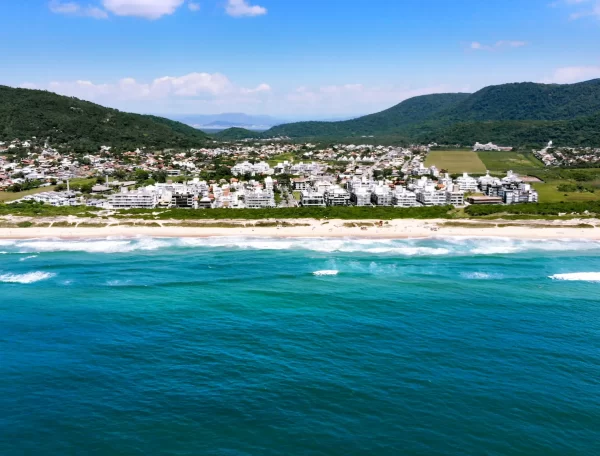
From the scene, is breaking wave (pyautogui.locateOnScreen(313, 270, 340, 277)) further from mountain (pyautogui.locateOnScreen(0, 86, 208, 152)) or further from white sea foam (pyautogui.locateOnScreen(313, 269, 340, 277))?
mountain (pyautogui.locateOnScreen(0, 86, 208, 152))

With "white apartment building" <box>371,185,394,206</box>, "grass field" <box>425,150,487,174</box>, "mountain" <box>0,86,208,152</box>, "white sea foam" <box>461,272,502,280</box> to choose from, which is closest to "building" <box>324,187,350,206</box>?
"white apartment building" <box>371,185,394,206</box>

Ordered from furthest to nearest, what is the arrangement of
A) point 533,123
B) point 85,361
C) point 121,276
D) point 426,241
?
point 533,123 → point 426,241 → point 121,276 → point 85,361

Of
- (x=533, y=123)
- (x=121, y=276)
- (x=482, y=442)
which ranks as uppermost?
(x=533, y=123)

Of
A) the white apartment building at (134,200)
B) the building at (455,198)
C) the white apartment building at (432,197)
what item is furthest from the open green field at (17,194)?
the building at (455,198)

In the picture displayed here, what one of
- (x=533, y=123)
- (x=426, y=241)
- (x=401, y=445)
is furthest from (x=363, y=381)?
(x=533, y=123)

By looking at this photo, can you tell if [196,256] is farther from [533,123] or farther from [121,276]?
[533,123]

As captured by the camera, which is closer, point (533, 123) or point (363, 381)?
point (363, 381)
